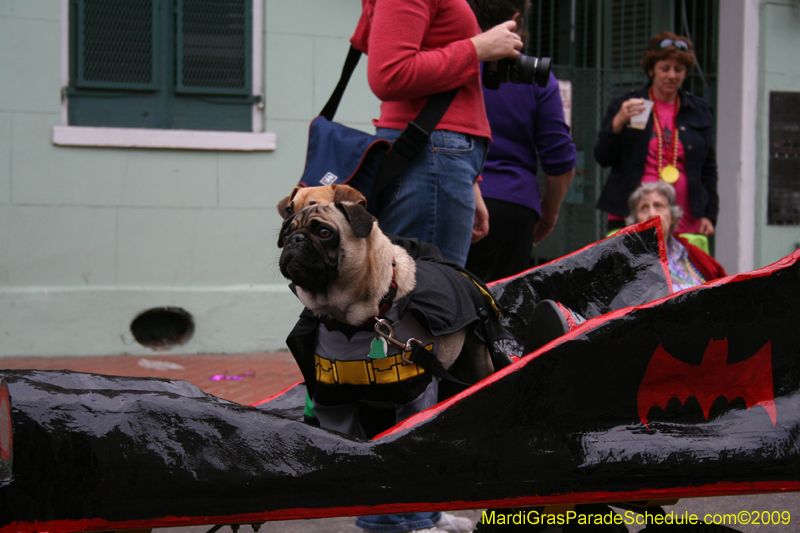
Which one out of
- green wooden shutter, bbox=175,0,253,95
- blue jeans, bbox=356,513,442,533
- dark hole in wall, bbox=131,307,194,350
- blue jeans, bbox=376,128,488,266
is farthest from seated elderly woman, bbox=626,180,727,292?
dark hole in wall, bbox=131,307,194,350

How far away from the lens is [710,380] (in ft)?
5.58

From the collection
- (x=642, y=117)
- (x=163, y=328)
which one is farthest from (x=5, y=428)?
(x=163, y=328)

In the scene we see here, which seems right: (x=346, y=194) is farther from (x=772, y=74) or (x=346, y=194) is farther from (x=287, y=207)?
(x=772, y=74)

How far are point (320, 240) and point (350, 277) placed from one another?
15 centimetres

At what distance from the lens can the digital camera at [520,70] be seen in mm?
2652

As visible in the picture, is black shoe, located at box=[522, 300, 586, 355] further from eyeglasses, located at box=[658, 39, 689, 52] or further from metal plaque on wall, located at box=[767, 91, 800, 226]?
metal plaque on wall, located at box=[767, 91, 800, 226]

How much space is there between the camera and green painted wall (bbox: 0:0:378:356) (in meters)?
5.23

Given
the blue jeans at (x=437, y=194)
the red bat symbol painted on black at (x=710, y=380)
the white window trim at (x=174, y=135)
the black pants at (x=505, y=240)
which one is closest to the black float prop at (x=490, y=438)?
the red bat symbol painted on black at (x=710, y=380)

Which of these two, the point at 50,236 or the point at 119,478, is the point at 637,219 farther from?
the point at 50,236

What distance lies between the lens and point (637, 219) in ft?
14.3

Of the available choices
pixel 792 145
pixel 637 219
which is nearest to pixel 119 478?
pixel 637 219

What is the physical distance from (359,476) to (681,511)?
2055 millimetres

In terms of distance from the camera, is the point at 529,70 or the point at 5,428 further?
the point at 529,70

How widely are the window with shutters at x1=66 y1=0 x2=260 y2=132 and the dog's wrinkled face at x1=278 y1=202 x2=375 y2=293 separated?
3.88 meters
